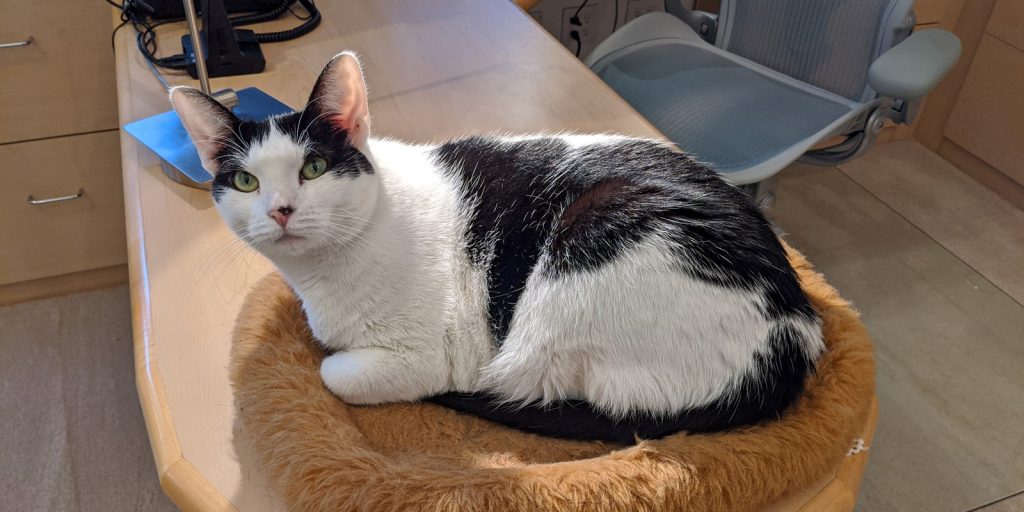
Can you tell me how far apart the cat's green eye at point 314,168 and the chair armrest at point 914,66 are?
1.07 m

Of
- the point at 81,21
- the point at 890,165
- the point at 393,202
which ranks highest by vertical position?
the point at 393,202

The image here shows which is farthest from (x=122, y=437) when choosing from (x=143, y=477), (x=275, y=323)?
(x=275, y=323)

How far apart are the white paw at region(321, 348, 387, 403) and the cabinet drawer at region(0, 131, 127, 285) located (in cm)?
137

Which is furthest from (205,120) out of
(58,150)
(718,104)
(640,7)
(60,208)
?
(640,7)

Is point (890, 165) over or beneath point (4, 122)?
beneath

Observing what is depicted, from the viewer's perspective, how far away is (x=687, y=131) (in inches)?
59.7

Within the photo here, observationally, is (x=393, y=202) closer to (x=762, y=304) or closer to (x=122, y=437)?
(x=762, y=304)

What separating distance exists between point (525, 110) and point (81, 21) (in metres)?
1.12

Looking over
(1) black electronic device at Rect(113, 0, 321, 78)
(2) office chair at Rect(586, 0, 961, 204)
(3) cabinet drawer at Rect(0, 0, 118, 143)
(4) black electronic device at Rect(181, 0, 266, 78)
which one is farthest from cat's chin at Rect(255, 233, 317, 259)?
(3) cabinet drawer at Rect(0, 0, 118, 143)

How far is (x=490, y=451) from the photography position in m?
0.77

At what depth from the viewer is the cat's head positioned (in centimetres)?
72

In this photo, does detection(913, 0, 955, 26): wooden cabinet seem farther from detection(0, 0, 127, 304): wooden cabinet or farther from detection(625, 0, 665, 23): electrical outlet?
detection(0, 0, 127, 304): wooden cabinet

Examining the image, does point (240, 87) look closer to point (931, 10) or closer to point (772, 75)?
point (772, 75)

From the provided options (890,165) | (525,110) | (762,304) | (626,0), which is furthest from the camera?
(890,165)
